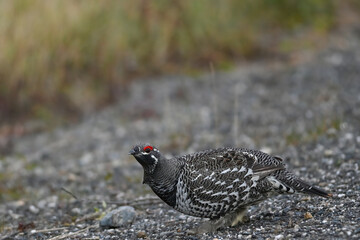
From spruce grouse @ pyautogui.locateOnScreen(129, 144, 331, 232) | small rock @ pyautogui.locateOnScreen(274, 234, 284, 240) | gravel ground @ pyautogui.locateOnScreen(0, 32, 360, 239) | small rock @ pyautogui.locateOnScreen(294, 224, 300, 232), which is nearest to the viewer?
small rock @ pyautogui.locateOnScreen(274, 234, 284, 240)

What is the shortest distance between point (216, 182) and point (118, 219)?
1.48 m

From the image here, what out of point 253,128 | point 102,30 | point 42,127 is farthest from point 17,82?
point 253,128

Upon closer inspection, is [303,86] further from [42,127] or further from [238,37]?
[42,127]

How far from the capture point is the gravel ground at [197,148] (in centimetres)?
710

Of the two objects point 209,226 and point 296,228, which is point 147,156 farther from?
point 296,228

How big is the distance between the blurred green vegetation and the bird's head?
25.6 feet

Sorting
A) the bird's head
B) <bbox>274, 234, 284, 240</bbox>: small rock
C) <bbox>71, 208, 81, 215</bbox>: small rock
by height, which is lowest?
<bbox>274, 234, 284, 240</bbox>: small rock

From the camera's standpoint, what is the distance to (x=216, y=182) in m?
6.70

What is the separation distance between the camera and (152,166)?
679cm

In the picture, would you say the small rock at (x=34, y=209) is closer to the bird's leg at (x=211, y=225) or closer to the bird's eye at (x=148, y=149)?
the bird's eye at (x=148, y=149)

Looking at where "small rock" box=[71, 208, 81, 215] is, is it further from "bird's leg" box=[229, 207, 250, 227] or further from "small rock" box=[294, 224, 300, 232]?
"small rock" box=[294, 224, 300, 232]

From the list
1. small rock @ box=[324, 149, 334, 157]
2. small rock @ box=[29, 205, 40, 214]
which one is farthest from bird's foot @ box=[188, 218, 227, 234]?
small rock @ box=[29, 205, 40, 214]

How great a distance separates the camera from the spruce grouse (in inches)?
261

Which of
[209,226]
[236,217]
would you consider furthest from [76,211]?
[236,217]
